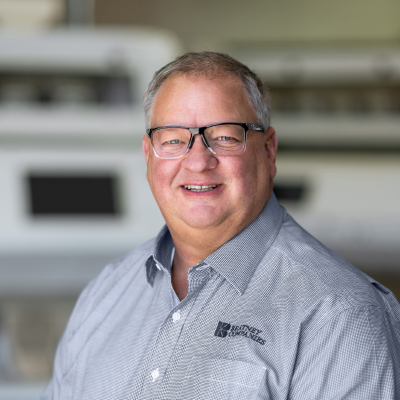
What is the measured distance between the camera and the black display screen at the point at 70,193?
207cm

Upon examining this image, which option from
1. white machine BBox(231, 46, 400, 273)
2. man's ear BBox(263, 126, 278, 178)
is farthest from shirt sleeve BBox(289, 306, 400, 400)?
white machine BBox(231, 46, 400, 273)

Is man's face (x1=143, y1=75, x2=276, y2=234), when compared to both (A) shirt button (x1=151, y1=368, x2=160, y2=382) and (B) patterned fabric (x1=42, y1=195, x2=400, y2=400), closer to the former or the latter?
(B) patterned fabric (x1=42, y1=195, x2=400, y2=400)

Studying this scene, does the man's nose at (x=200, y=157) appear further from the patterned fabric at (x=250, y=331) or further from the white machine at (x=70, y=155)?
the white machine at (x=70, y=155)

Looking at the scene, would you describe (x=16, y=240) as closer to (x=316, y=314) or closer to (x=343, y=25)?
(x=316, y=314)

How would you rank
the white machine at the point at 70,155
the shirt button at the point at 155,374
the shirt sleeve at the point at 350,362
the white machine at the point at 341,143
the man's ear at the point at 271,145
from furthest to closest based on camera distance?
the white machine at the point at 341,143
the white machine at the point at 70,155
the man's ear at the point at 271,145
the shirt button at the point at 155,374
the shirt sleeve at the point at 350,362

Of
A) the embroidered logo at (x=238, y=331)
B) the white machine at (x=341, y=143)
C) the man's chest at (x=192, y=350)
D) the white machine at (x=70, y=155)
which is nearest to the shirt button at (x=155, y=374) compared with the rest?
the man's chest at (x=192, y=350)

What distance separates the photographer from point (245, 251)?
0.97m

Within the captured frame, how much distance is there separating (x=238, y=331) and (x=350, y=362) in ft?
0.60

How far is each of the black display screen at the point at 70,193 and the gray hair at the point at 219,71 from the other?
112 centimetres

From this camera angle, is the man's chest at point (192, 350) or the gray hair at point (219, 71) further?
the gray hair at point (219, 71)

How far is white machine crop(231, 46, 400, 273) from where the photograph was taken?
235cm

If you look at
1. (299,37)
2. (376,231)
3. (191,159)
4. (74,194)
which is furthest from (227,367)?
(299,37)

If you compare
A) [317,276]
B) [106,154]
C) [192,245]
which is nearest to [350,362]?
[317,276]

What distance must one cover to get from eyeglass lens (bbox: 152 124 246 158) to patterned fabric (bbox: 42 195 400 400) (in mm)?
150
